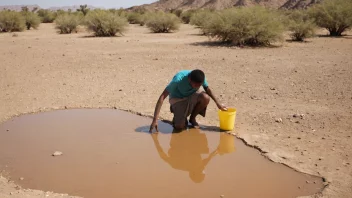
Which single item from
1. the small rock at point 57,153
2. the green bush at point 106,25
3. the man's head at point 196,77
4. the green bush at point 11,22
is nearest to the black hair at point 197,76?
the man's head at point 196,77

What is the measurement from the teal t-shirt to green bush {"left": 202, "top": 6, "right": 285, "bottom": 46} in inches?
387

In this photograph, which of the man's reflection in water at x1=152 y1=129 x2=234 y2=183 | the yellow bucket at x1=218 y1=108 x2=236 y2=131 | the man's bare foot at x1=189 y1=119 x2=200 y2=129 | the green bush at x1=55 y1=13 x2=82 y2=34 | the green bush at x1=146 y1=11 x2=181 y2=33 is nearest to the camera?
the man's reflection in water at x1=152 y1=129 x2=234 y2=183

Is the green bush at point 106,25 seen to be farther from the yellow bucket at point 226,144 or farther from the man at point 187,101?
the yellow bucket at point 226,144

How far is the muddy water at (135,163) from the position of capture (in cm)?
416

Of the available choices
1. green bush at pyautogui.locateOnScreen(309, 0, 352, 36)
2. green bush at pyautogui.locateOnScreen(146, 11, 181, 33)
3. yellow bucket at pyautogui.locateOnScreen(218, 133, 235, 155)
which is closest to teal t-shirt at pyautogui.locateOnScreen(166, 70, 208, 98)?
yellow bucket at pyautogui.locateOnScreen(218, 133, 235, 155)

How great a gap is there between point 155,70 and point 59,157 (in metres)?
5.91

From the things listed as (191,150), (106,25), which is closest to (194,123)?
(191,150)

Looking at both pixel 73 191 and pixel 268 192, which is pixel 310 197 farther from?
pixel 73 191

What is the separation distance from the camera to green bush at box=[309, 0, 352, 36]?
18969 mm

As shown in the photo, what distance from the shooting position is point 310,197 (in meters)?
3.92

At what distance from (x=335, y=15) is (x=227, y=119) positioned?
16.3 m

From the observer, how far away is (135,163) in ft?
15.9

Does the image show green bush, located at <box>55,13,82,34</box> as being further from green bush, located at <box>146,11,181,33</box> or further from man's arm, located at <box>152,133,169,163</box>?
man's arm, located at <box>152,133,169,163</box>

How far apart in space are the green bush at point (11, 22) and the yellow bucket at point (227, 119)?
82.2ft
